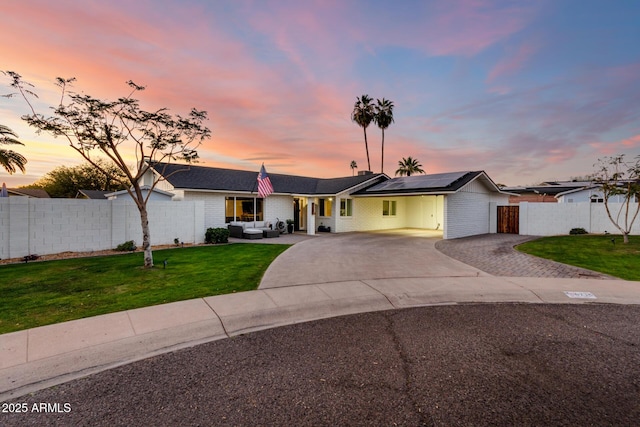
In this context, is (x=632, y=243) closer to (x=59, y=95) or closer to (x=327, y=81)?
(x=327, y=81)

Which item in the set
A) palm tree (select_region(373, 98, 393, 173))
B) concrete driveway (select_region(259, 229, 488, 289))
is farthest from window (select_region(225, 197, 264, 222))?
palm tree (select_region(373, 98, 393, 173))

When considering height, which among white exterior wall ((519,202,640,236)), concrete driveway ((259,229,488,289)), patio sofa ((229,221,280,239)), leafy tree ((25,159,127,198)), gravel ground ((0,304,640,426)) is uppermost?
leafy tree ((25,159,127,198))

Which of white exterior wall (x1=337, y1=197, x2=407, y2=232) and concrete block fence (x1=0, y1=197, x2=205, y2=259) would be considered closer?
concrete block fence (x1=0, y1=197, x2=205, y2=259)

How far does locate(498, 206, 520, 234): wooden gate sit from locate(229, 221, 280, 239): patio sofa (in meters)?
16.9

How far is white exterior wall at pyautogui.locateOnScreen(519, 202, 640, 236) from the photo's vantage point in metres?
18.0

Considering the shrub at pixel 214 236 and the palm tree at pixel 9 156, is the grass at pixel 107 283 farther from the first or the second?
the palm tree at pixel 9 156

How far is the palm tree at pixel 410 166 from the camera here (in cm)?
4934

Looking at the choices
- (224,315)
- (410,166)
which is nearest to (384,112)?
(410,166)

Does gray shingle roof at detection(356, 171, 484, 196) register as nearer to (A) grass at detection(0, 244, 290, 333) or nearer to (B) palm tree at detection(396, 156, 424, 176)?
(A) grass at detection(0, 244, 290, 333)

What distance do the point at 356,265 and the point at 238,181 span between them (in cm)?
1415

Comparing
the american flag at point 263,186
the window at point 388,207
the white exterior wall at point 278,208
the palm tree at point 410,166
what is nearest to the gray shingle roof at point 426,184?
the window at point 388,207

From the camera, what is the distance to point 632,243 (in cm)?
1412

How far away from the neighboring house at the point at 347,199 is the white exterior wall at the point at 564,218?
2468 mm

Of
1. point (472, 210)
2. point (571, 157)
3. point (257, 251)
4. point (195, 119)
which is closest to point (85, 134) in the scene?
point (195, 119)
